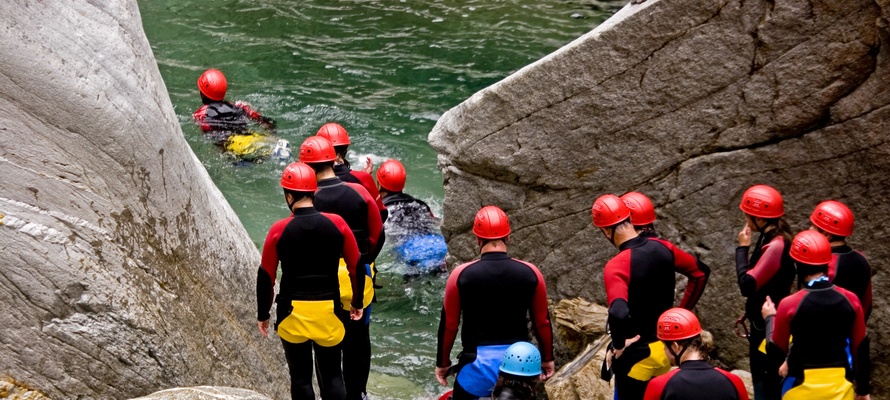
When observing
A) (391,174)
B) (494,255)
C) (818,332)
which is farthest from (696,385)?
(391,174)

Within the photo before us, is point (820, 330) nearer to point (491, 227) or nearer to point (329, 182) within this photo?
point (491, 227)

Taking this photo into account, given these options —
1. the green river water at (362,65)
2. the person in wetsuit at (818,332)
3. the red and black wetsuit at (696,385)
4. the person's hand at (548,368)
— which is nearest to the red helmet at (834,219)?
the person in wetsuit at (818,332)

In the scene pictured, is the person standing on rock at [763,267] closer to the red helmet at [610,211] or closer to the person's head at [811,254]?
the person's head at [811,254]

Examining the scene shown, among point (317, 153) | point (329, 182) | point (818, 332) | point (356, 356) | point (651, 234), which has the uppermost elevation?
point (317, 153)

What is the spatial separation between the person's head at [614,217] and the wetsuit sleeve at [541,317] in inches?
22.7

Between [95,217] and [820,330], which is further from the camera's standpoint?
[95,217]

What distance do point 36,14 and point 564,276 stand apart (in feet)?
16.2

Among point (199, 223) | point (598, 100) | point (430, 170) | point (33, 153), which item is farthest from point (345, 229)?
point (430, 170)

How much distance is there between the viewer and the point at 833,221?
6.11 metres

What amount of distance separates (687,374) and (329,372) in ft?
9.52

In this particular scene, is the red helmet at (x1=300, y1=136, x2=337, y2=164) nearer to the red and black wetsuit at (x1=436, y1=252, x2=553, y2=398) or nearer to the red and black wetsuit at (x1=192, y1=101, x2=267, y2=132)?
the red and black wetsuit at (x1=436, y1=252, x2=553, y2=398)

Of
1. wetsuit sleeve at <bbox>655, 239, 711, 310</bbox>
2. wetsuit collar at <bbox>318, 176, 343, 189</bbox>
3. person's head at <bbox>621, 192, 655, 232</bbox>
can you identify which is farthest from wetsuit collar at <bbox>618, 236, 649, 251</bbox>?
wetsuit collar at <bbox>318, 176, 343, 189</bbox>

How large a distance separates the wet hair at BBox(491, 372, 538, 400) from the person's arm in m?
0.76

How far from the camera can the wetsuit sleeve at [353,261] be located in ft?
21.2
